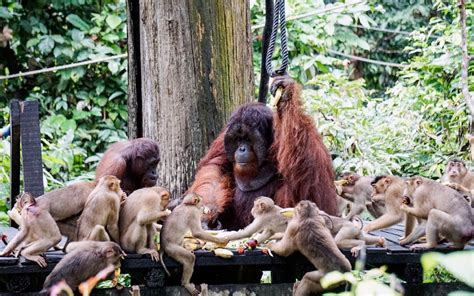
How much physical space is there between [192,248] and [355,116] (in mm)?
4493

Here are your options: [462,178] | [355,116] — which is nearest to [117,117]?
[355,116]

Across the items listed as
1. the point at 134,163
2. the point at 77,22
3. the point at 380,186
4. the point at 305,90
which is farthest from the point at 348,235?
the point at 77,22

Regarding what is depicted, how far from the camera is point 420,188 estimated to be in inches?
195

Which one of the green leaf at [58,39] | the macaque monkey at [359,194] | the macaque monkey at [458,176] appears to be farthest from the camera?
the green leaf at [58,39]

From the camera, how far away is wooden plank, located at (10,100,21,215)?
6387 mm

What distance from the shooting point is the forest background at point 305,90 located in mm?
8562

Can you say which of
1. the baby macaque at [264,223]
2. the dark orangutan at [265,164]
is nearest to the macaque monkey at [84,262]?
the baby macaque at [264,223]

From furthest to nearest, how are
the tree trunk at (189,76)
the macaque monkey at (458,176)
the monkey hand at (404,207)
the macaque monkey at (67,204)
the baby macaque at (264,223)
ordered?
the macaque monkey at (458,176), the tree trunk at (189,76), the monkey hand at (404,207), the baby macaque at (264,223), the macaque monkey at (67,204)

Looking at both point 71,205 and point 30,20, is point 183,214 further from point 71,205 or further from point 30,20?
point 30,20

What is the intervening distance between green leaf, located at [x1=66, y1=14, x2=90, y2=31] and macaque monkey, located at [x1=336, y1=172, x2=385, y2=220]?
5.25 meters

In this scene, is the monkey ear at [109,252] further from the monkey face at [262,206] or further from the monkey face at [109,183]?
the monkey face at [262,206]

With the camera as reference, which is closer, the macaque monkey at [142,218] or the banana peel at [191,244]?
the macaque monkey at [142,218]

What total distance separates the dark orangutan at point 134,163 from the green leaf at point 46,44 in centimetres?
478

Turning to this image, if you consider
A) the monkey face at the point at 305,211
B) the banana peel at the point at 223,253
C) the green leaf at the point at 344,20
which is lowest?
the banana peel at the point at 223,253
